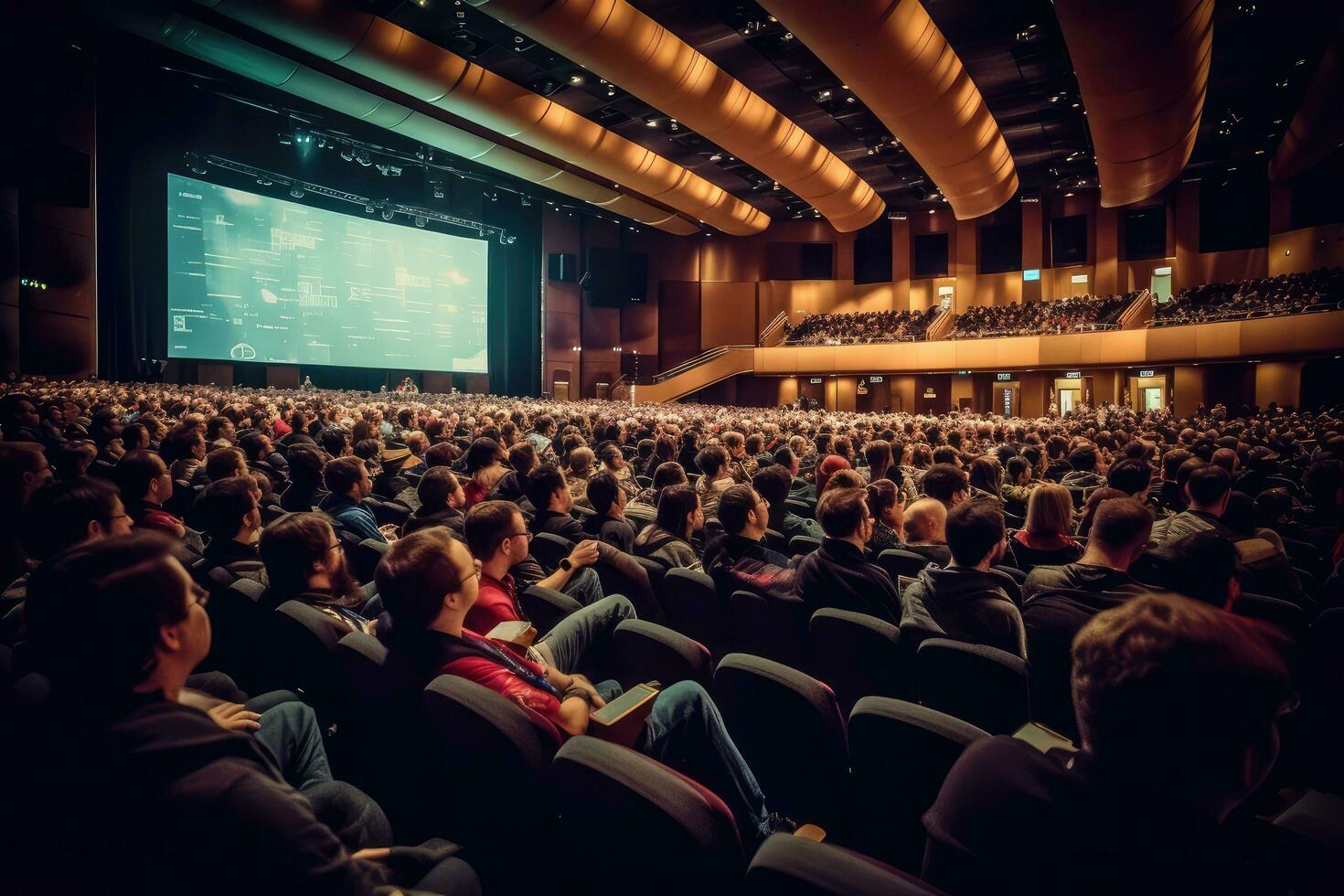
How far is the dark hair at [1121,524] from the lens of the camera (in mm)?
2639

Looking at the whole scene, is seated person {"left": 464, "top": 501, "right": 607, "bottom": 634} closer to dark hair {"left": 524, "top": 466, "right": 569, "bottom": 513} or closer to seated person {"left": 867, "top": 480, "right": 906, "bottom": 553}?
dark hair {"left": 524, "top": 466, "right": 569, "bottom": 513}

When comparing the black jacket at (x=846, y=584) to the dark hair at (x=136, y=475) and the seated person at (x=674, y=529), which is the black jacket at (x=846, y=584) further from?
the dark hair at (x=136, y=475)

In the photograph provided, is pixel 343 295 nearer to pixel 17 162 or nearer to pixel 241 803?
pixel 17 162

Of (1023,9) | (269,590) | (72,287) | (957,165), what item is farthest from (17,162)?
(957,165)

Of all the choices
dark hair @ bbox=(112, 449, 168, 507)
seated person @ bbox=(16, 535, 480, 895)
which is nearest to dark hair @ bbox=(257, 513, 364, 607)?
seated person @ bbox=(16, 535, 480, 895)

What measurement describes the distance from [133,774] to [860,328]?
2499cm

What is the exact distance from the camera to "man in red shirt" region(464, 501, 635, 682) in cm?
267

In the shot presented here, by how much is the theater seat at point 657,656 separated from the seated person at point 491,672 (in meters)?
0.31

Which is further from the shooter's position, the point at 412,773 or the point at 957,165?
the point at 957,165

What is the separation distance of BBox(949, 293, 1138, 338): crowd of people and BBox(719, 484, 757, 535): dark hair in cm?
1993

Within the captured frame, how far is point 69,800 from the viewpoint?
1.05m

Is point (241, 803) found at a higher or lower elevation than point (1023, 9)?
lower

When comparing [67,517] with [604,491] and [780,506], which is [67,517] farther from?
[780,506]

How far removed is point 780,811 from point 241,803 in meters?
1.69
